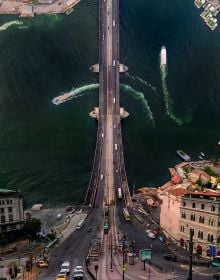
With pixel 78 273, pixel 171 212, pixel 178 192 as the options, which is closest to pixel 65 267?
pixel 78 273

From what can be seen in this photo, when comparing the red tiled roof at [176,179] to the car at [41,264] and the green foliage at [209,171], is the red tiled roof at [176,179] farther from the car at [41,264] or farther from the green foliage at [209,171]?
the car at [41,264]

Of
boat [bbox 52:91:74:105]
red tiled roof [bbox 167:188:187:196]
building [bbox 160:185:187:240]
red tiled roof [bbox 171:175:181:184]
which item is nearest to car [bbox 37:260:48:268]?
building [bbox 160:185:187:240]

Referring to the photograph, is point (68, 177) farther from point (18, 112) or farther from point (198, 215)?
point (198, 215)

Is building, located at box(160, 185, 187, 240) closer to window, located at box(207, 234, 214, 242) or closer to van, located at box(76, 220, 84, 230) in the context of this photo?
window, located at box(207, 234, 214, 242)

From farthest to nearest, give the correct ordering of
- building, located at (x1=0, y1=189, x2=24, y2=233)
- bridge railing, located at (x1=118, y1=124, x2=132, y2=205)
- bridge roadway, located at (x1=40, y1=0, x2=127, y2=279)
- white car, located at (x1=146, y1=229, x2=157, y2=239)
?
1. bridge railing, located at (x1=118, y1=124, x2=132, y2=205)
2. building, located at (x1=0, y1=189, x2=24, y2=233)
3. white car, located at (x1=146, y1=229, x2=157, y2=239)
4. bridge roadway, located at (x1=40, y1=0, x2=127, y2=279)

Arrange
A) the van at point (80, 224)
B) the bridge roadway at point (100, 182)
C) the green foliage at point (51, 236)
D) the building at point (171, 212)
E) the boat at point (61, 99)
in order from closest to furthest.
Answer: the bridge roadway at point (100, 182)
the building at point (171, 212)
the green foliage at point (51, 236)
the van at point (80, 224)
the boat at point (61, 99)

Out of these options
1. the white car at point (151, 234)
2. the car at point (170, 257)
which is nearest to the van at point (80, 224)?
the white car at point (151, 234)
